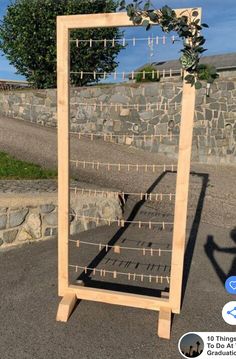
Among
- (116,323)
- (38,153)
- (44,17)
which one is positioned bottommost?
(116,323)

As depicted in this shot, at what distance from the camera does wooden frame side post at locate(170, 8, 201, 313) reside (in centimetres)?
298

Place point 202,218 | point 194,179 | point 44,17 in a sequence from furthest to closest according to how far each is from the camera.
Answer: point 44,17 → point 194,179 → point 202,218

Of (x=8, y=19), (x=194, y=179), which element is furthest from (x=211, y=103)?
(x=8, y=19)

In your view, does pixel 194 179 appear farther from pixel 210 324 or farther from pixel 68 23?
pixel 68 23

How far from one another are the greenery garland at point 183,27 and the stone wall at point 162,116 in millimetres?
7349

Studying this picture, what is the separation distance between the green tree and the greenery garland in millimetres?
12804

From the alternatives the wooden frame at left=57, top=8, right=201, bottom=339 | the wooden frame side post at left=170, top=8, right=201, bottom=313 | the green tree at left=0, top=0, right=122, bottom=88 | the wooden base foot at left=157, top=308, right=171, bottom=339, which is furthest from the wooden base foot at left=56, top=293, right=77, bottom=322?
the green tree at left=0, top=0, right=122, bottom=88

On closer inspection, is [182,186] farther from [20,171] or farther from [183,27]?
[20,171]

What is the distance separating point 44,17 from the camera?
52.2 ft

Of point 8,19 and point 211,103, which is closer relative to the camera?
point 211,103

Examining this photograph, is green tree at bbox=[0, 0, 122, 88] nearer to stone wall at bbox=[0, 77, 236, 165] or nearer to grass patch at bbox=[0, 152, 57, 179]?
stone wall at bbox=[0, 77, 236, 165]

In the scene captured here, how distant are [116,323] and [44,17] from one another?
51.0 ft

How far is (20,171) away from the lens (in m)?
6.79

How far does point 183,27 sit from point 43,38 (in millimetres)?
14566
